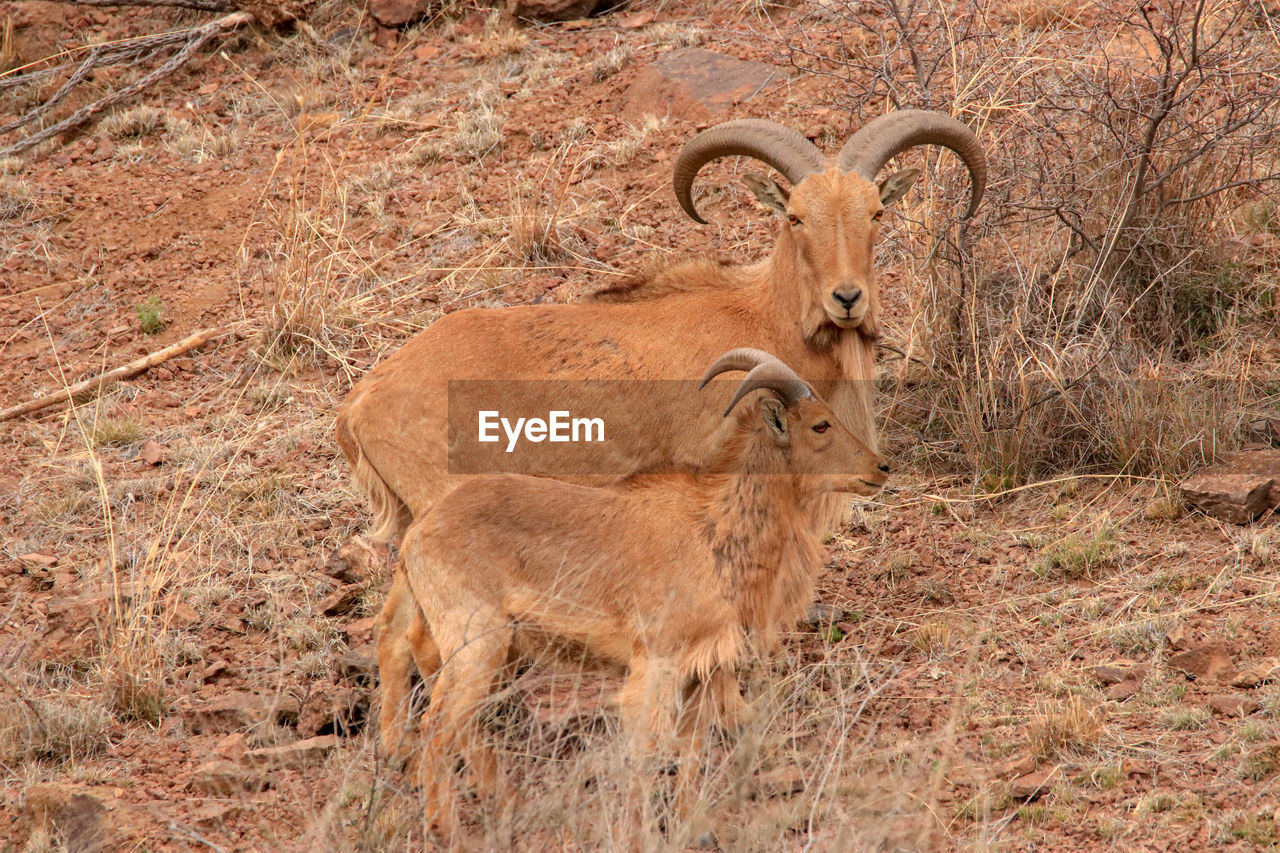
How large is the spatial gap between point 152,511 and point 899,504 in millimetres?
4734

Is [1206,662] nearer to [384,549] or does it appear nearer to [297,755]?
[297,755]

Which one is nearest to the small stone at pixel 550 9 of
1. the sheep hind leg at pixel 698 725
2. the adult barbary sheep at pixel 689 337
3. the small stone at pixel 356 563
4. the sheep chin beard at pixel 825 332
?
the adult barbary sheep at pixel 689 337

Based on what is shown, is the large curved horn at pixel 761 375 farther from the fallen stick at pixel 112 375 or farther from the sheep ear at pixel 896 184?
the fallen stick at pixel 112 375

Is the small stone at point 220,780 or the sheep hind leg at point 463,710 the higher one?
the sheep hind leg at point 463,710

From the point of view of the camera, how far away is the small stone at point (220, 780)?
18.5 feet

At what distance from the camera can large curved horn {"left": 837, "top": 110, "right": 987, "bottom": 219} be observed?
696cm

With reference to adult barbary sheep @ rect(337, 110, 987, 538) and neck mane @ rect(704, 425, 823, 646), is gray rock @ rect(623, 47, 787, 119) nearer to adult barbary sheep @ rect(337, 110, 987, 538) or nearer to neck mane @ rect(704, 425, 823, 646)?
adult barbary sheep @ rect(337, 110, 987, 538)

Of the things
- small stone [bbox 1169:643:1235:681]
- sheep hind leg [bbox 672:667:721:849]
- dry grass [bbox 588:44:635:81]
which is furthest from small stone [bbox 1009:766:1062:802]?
dry grass [bbox 588:44:635:81]

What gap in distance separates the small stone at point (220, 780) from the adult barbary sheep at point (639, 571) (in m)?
0.64

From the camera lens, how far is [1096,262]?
8758 millimetres

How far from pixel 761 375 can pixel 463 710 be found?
1.95 meters

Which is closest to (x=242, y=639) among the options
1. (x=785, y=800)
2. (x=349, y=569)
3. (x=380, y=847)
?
(x=349, y=569)

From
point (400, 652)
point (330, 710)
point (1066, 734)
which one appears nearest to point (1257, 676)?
point (1066, 734)

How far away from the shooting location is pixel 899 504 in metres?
8.14
